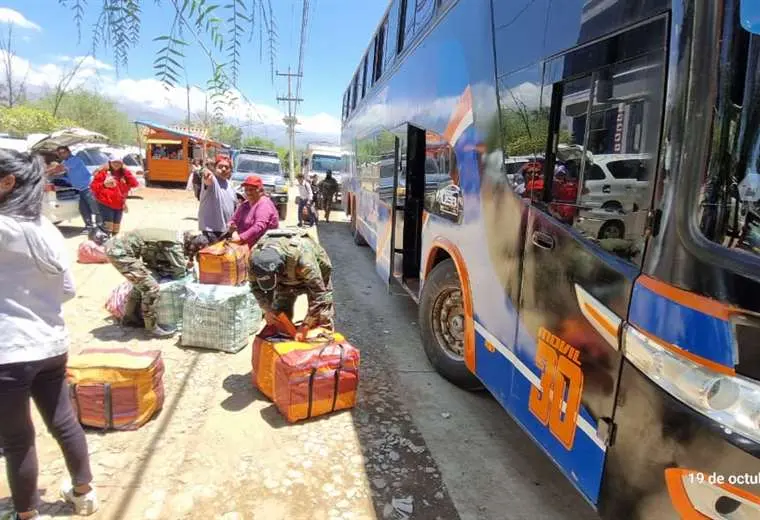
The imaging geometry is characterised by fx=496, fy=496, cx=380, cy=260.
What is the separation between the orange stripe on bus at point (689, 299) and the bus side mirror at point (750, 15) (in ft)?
2.55

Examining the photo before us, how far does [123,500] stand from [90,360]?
984 mm

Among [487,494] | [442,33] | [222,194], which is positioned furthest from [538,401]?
[222,194]

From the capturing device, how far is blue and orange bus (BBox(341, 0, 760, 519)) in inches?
57.9

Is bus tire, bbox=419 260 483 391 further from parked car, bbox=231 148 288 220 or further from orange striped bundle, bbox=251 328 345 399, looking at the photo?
parked car, bbox=231 148 288 220

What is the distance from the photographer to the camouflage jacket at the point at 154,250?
174 inches

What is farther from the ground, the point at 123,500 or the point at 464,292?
the point at 464,292

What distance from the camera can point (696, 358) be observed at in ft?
4.91

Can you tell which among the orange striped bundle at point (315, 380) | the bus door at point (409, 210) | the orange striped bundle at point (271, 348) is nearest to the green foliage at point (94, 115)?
the bus door at point (409, 210)

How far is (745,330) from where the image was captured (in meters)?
1.40

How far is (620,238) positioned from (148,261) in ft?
13.9

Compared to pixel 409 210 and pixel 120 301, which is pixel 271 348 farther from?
pixel 409 210

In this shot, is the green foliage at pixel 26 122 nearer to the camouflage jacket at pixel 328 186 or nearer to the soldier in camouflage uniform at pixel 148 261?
the camouflage jacket at pixel 328 186

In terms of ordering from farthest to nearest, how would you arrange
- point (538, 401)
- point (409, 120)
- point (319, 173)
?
point (319, 173)
point (409, 120)
point (538, 401)

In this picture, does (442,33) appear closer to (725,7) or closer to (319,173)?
(725,7)
